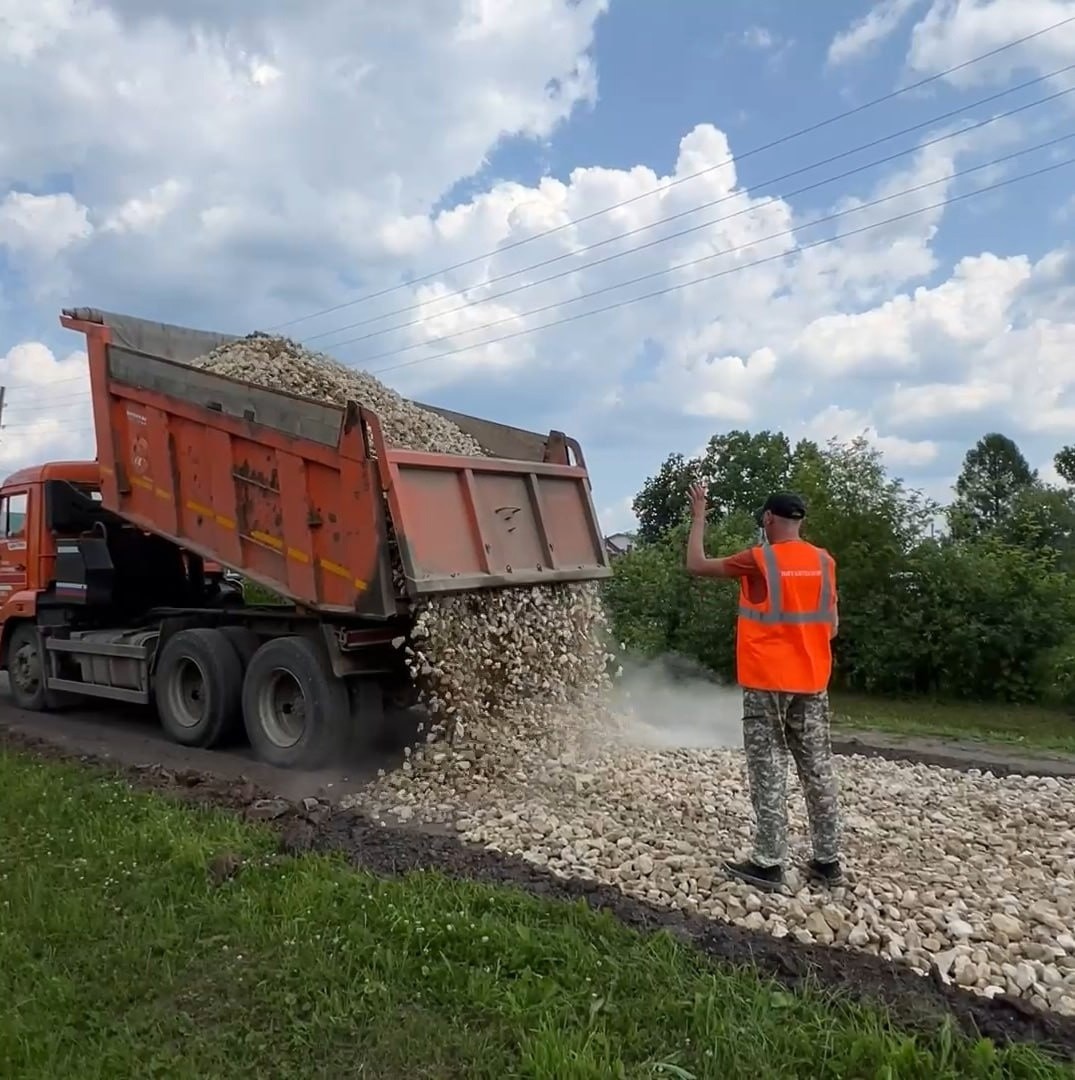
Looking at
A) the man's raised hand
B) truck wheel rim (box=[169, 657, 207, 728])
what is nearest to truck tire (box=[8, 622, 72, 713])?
truck wheel rim (box=[169, 657, 207, 728])

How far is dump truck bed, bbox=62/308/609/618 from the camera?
6.91 m

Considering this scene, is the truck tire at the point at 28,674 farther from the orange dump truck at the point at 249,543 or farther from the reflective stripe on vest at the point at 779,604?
the reflective stripe on vest at the point at 779,604

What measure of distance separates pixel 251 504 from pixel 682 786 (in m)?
3.78

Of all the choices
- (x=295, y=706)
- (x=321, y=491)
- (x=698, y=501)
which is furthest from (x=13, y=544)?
(x=698, y=501)

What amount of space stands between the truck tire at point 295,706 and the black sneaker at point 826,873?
374cm

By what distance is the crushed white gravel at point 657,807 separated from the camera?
4.31 m

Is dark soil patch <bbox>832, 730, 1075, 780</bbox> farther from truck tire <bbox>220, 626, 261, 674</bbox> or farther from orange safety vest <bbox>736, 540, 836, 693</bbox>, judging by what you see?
truck tire <bbox>220, 626, 261, 674</bbox>

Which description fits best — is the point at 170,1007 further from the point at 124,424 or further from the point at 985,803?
the point at 124,424

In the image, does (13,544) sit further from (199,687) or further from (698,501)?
(698,501)

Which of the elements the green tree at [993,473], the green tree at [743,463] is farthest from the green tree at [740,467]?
the green tree at [993,473]

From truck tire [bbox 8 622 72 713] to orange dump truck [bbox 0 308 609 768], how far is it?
0.03 m

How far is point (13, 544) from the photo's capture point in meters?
10.6

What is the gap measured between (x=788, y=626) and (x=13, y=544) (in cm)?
860

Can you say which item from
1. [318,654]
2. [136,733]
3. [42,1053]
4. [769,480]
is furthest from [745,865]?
[769,480]
